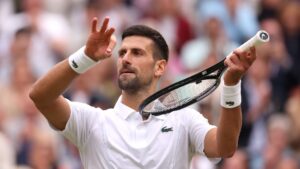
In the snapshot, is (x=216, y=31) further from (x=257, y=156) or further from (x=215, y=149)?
(x=215, y=149)

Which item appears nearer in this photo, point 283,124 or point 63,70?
point 63,70

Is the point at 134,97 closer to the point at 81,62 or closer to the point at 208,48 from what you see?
the point at 81,62

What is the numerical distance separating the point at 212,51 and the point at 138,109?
6150 mm

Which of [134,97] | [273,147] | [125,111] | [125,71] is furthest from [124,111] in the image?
[273,147]

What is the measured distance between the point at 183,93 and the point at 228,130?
55cm

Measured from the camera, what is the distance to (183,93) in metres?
9.62

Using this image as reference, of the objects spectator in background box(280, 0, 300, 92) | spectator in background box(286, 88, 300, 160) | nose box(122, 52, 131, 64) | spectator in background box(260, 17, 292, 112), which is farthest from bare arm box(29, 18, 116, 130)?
spectator in background box(280, 0, 300, 92)

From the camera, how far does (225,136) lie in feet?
30.4

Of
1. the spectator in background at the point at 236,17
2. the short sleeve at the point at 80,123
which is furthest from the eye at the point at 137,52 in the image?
the spectator in background at the point at 236,17

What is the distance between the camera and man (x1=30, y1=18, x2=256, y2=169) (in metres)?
9.33

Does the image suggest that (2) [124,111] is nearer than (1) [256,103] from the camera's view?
Yes

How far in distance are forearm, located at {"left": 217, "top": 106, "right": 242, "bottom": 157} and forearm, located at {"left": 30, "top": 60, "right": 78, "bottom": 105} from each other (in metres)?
1.12

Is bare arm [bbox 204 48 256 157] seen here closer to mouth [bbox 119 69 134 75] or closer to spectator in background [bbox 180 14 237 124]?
mouth [bbox 119 69 134 75]

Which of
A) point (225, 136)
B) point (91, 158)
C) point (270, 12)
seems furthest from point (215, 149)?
point (270, 12)
